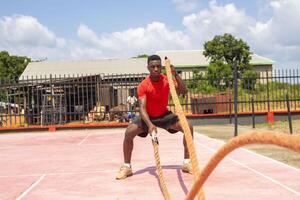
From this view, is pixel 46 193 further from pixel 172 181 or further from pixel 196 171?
pixel 196 171

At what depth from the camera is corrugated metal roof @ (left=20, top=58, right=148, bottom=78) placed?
1849 inches

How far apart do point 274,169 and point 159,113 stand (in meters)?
1.96

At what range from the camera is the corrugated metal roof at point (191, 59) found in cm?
5784

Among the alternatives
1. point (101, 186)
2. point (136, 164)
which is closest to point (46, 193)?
point (101, 186)

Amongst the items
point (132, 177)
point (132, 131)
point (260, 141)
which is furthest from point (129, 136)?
point (260, 141)

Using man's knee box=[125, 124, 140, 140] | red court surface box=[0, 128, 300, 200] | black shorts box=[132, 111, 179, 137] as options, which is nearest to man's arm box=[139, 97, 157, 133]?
black shorts box=[132, 111, 179, 137]

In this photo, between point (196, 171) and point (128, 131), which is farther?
point (128, 131)

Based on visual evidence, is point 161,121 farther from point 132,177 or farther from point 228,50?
point 228,50

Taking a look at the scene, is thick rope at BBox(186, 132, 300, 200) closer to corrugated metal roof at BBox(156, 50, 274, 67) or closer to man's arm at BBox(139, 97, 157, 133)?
man's arm at BBox(139, 97, 157, 133)

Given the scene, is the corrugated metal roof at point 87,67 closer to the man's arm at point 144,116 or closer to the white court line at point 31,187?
the white court line at point 31,187

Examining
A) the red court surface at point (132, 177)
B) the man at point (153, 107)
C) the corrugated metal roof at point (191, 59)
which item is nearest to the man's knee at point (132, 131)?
the man at point (153, 107)

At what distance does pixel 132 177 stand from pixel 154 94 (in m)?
1.26

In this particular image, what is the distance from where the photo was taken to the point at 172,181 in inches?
235

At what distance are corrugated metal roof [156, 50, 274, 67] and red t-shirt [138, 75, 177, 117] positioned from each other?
51.0 meters
